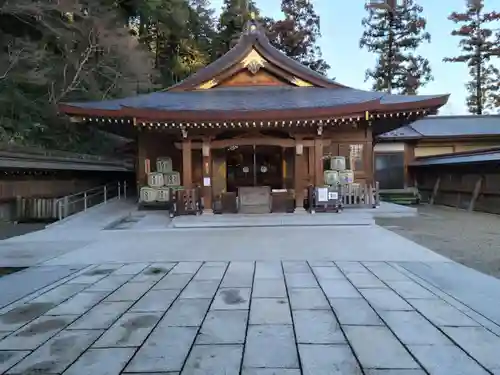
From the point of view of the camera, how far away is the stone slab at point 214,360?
248cm

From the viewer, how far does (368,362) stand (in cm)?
258

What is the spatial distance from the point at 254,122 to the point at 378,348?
8.90 m

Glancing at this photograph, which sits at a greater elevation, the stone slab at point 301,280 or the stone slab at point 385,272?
the stone slab at point 301,280

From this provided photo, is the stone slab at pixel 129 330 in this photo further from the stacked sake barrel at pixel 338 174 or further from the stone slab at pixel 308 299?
the stacked sake barrel at pixel 338 174

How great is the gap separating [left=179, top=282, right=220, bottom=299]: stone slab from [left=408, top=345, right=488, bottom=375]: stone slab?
6.86 ft

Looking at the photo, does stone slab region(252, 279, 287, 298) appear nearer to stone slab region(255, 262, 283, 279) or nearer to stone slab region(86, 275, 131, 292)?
stone slab region(255, 262, 283, 279)

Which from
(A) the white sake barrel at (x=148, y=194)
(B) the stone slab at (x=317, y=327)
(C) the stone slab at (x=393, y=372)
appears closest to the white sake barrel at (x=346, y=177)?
(A) the white sake barrel at (x=148, y=194)

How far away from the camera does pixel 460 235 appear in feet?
26.7

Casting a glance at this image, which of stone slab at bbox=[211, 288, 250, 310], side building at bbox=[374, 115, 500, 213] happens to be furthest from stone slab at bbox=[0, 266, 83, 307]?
side building at bbox=[374, 115, 500, 213]

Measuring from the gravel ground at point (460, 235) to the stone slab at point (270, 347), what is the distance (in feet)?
10.8

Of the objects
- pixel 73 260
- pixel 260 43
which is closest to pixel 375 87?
pixel 260 43

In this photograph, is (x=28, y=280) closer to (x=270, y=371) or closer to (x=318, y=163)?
(x=270, y=371)

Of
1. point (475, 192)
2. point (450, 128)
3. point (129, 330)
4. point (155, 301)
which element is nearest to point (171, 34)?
point (450, 128)

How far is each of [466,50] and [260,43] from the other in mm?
23648
